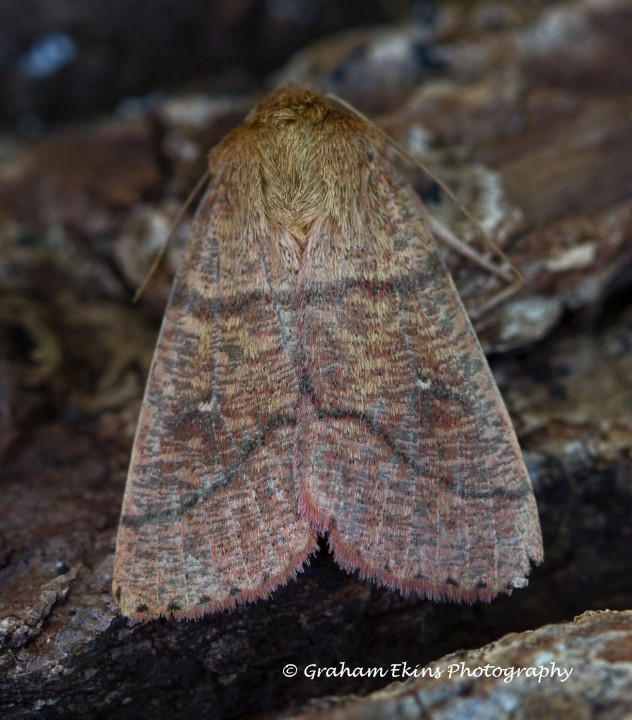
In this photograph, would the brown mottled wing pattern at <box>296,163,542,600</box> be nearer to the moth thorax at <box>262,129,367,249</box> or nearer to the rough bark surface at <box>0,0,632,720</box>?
the moth thorax at <box>262,129,367,249</box>

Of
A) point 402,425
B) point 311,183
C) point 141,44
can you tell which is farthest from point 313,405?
point 141,44

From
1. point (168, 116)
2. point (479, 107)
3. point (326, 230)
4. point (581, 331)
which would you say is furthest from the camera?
point (168, 116)

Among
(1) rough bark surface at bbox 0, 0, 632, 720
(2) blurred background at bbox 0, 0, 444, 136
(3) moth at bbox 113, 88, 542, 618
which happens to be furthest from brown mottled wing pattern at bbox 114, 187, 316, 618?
(2) blurred background at bbox 0, 0, 444, 136

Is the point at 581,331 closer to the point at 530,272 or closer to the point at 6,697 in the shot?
the point at 530,272

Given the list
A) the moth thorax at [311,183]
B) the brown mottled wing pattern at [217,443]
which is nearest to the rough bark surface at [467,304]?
the brown mottled wing pattern at [217,443]

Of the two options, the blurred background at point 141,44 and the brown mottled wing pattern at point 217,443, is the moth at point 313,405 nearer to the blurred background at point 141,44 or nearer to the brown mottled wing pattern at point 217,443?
the brown mottled wing pattern at point 217,443

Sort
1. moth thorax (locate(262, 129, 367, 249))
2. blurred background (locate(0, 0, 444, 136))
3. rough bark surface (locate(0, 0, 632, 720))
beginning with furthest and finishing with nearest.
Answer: blurred background (locate(0, 0, 444, 136)) < moth thorax (locate(262, 129, 367, 249)) < rough bark surface (locate(0, 0, 632, 720))

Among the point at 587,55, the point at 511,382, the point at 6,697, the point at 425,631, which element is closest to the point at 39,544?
the point at 6,697
